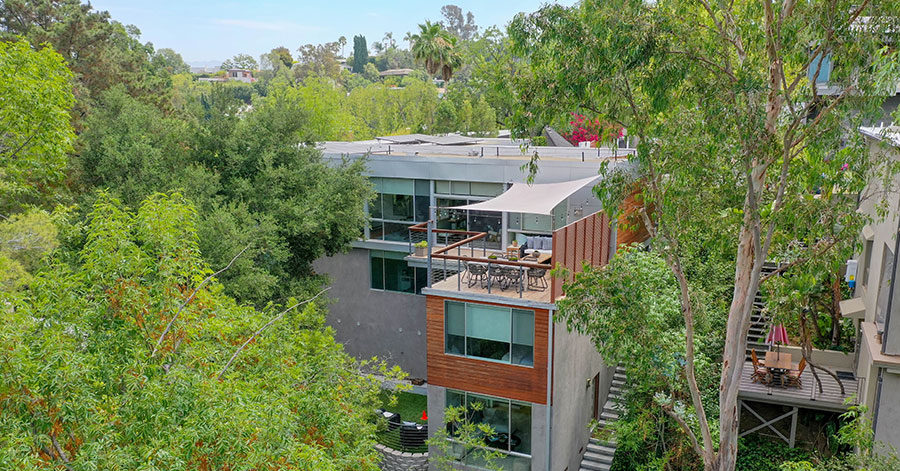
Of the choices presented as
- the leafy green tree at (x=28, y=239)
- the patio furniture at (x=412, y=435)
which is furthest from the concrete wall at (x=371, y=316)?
the leafy green tree at (x=28, y=239)

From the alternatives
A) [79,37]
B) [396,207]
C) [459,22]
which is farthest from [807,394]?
[459,22]

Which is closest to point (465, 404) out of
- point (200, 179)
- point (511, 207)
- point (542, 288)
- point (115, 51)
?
point (542, 288)

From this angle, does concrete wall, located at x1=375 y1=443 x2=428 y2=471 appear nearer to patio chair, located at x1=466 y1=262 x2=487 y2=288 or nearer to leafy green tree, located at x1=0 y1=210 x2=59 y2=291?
patio chair, located at x1=466 y1=262 x2=487 y2=288

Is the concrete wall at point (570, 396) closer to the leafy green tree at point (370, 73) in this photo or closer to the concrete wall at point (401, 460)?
the concrete wall at point (401, 460)

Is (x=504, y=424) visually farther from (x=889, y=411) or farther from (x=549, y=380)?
(x=889, y=411)

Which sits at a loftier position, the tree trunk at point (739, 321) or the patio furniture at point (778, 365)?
the tree trunk at point (739, 321)

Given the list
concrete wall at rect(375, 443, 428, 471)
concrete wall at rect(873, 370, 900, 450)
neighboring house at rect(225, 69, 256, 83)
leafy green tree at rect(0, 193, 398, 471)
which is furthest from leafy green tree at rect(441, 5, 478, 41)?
leafy green tree at rect(0, 193, 398, 471)

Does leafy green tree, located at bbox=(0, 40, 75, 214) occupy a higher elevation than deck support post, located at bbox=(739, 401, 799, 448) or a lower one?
higher
